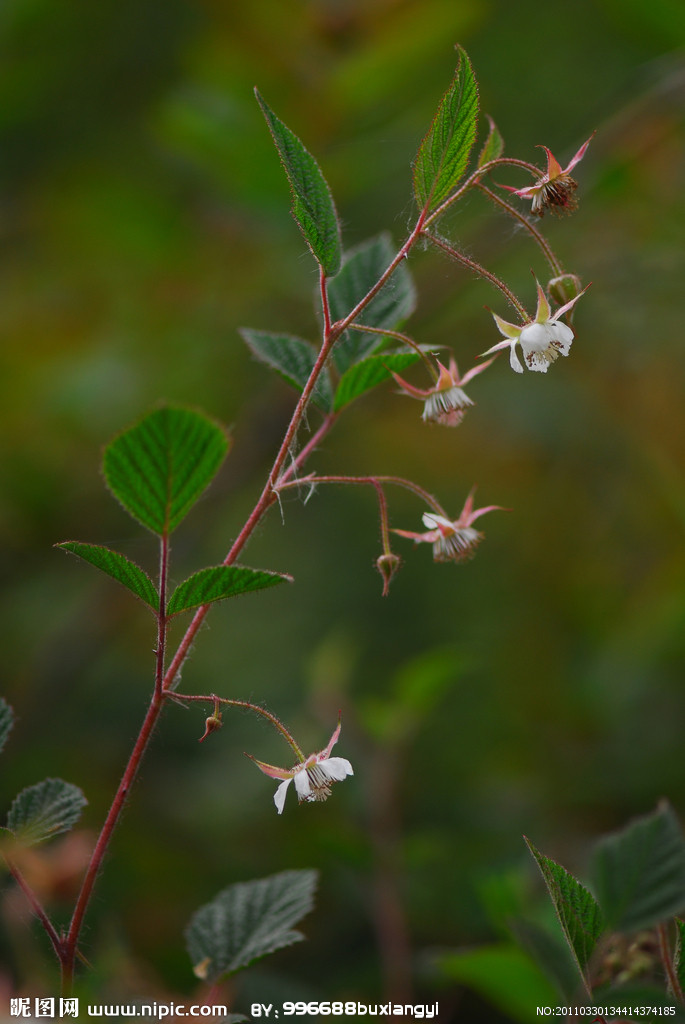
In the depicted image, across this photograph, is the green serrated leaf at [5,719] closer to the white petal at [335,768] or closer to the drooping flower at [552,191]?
the white petal at [335,768]

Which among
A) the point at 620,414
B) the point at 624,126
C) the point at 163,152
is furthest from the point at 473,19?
the point at 620,414

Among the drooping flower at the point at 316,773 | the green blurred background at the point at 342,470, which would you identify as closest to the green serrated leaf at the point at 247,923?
the drooping flower at the point at 316,773

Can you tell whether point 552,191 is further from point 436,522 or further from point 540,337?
point 436,522

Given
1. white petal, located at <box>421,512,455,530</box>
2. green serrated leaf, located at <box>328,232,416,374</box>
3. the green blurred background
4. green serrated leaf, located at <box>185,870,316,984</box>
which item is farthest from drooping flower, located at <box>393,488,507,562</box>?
the green blurred background

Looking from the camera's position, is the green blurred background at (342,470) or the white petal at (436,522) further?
the green blurred background at (342,470)

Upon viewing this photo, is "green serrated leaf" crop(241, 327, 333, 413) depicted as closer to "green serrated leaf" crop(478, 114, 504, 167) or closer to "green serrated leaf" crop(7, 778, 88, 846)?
"green serrated leaf" crop(478, 114, 504, 167)

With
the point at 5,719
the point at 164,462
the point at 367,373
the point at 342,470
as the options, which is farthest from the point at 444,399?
the point at 342,470

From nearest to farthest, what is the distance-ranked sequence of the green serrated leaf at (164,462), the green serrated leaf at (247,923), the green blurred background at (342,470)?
the green serrated leaf at (164,462)
the green serrated leaf at (247,923)
the green blurred background at (342,470)
